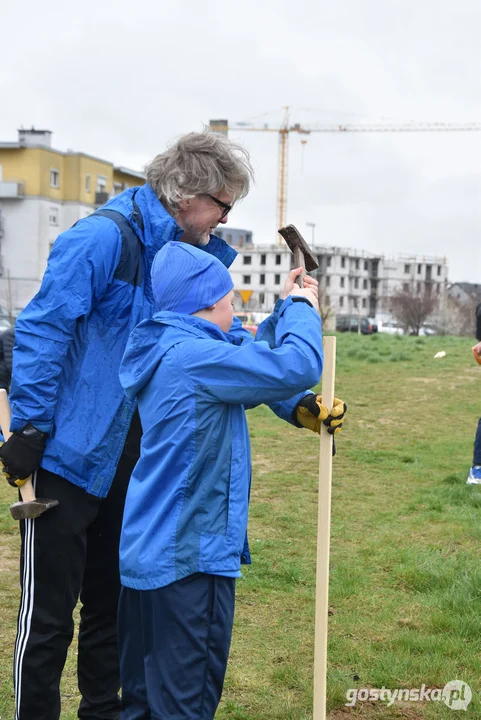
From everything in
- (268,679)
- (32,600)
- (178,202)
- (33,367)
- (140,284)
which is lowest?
(268,679)

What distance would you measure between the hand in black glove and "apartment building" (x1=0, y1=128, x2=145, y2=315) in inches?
2094

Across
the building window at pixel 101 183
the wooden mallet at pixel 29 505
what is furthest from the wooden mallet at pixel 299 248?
the building window at pixel 101 183

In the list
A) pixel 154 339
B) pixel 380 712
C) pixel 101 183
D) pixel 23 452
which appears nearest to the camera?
pixel 154 339

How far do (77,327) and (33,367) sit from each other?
0.23m

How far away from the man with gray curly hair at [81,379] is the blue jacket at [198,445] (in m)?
0.44

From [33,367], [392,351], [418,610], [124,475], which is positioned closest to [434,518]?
[418,610]

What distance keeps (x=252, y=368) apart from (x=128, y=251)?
0.83 metres

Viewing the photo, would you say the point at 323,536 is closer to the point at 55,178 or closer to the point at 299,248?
the point at 299,248

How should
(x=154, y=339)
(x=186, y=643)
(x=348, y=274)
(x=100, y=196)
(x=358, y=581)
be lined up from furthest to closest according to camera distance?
(x=348, y=274) < (x=100, y=196) < (x=358, y=581) < (x=154, y=339) < (x=186, y=643)

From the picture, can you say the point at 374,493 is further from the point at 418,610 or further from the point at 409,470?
the point at 418,610

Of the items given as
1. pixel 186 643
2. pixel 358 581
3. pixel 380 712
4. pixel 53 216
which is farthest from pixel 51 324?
pixel 53 216

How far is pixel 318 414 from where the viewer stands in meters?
2.91

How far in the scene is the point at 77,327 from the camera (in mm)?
3000

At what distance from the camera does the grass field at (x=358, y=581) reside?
3795 millimetres
